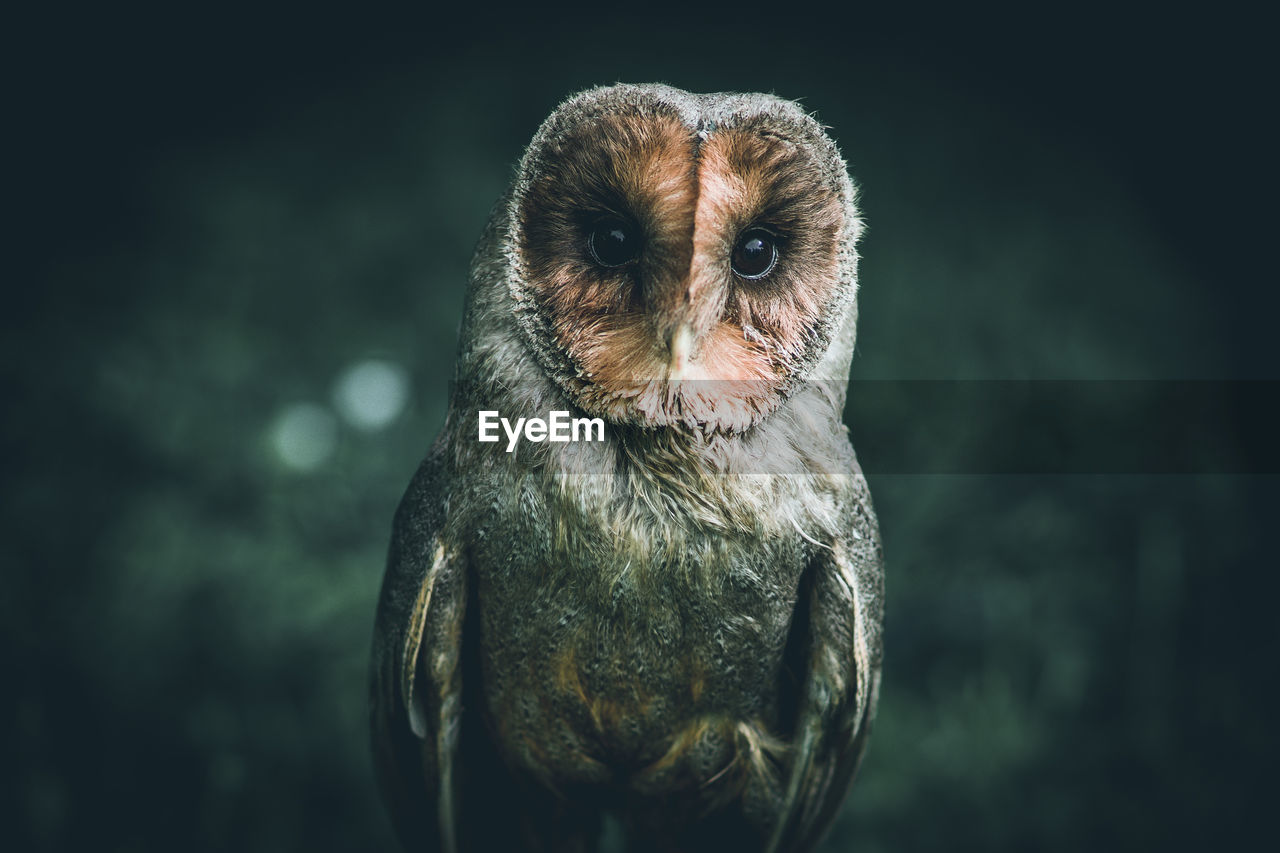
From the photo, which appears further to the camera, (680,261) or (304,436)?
(304,436)

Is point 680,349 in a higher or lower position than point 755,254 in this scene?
lower

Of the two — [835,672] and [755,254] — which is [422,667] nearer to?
[835,672]

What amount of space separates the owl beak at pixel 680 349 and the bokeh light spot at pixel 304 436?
1731 millimetres

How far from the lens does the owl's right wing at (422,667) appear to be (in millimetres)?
1252

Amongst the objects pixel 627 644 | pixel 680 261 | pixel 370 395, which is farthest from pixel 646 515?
pixel 370 395

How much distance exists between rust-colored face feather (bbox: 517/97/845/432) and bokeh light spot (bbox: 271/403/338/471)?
5.06 feet

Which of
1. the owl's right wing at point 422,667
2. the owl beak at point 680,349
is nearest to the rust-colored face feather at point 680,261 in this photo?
the owl beak at point 680,349

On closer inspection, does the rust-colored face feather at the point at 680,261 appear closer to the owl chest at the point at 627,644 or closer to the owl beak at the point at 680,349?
the owl beak at the point at 680,349

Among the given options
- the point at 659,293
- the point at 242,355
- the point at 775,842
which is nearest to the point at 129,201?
the point at 242,355

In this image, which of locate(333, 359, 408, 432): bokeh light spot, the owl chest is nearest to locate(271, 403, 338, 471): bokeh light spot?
locate(333, 359, 408, 432): bokeh light spot

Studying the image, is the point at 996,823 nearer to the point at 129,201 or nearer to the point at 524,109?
the point at 524,109

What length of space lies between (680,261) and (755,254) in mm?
134

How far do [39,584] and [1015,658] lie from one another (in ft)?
8.24

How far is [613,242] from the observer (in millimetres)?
1068
